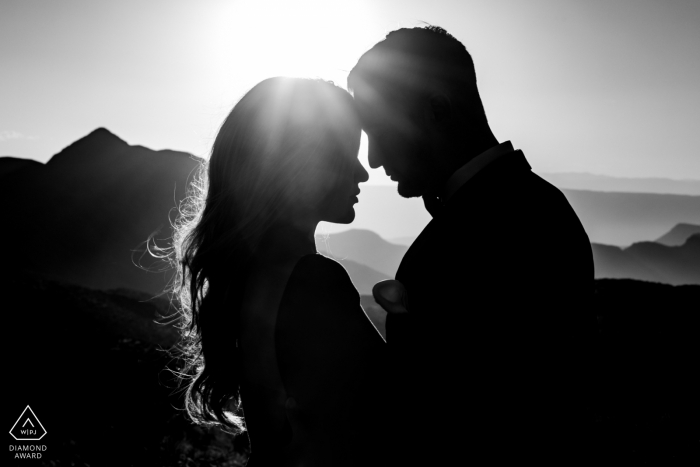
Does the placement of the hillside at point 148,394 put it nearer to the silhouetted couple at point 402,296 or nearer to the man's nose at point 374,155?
the silhouetted couple at point 402,296

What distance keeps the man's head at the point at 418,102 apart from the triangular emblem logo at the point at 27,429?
31.3ft

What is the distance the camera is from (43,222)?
93.9 metres

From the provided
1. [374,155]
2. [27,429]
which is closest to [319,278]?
[374,155]

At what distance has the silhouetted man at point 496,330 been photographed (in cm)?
253

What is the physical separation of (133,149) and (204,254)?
12655 centimetres

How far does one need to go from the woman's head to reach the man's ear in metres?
0.54

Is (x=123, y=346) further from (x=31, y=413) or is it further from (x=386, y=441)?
(x=386, y=441)

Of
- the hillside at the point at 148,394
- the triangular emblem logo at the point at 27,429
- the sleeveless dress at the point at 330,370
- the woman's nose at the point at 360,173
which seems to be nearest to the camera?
the sleeveless dress at the point at 330,370

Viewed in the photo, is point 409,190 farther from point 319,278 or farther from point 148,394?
point 148,394

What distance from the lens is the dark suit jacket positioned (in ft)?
8.29

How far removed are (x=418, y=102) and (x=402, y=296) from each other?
4.87ft

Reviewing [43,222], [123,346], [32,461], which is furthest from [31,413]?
[43,222]

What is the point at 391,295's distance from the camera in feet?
8.44

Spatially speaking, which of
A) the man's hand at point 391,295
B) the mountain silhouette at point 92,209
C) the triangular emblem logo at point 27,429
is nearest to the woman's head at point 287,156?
the man's hand at point 391,295
